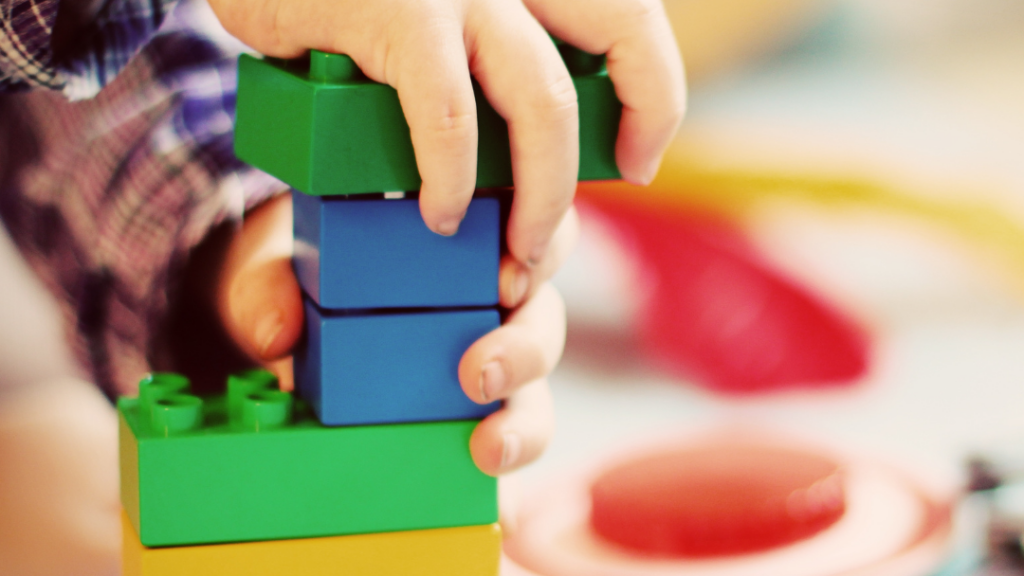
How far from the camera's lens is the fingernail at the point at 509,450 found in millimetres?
553

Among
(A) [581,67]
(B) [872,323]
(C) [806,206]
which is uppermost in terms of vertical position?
(A) [581,67]

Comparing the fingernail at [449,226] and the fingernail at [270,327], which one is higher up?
the fingernail at [449,226]

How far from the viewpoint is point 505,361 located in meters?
0.56

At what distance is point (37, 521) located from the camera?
92 cm

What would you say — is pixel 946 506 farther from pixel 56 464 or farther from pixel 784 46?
pixel 56 464

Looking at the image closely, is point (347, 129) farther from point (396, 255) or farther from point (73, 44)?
point (73, 44)

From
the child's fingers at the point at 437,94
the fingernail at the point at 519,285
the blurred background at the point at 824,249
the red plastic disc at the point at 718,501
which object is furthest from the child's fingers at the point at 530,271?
the blurred background at the point at 824,249

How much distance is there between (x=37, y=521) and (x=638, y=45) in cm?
74

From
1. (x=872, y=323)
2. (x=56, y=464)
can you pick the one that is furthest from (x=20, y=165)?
(x=872, y=323)

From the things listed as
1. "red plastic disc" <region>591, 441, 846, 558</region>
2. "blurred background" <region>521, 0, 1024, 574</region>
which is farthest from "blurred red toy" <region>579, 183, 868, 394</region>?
"red plastic disc" <region>591, 441, 846, 558</region>

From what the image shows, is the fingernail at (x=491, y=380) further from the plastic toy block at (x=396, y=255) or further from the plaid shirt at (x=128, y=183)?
the plaid shirt at (x=128, y=183)

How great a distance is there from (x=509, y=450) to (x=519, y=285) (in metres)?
0.13

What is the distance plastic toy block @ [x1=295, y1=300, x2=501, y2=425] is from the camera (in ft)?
1.79

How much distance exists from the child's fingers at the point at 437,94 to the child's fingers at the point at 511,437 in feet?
0.48
